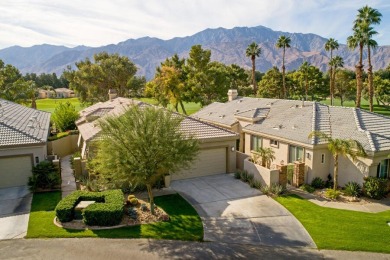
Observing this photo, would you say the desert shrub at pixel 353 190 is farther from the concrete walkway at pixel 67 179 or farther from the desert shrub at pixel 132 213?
the concrete walkway at pixel 67 179

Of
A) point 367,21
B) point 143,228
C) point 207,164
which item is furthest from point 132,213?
point 367,21

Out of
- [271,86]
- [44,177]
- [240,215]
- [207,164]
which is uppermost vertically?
[271,86]

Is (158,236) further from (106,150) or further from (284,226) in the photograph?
(284,226)

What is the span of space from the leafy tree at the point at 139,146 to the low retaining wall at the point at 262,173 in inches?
265

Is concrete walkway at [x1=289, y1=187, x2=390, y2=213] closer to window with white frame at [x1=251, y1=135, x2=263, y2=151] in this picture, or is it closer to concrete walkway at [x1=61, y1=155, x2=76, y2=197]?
window with white frame at [x1=251, y1=135, x2=263, y2=151]

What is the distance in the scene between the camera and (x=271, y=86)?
226 feet

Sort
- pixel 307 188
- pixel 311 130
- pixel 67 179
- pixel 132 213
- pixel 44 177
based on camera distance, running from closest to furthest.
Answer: pixel 132 213 → pixel 44 177 → pixel 307 188 → pixel 311 130 → pixel 67 179

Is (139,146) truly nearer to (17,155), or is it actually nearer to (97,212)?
(97,212)

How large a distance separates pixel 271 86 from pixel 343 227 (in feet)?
186

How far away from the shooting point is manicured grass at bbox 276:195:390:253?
13102 millimetres

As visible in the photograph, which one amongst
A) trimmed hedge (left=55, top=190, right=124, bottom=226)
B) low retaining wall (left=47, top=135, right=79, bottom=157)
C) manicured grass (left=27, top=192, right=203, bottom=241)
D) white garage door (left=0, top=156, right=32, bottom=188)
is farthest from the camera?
low retaining wall (left=47, top=135, right=79, bottom=157)

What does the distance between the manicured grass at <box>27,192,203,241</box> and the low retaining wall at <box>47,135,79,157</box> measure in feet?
37.6

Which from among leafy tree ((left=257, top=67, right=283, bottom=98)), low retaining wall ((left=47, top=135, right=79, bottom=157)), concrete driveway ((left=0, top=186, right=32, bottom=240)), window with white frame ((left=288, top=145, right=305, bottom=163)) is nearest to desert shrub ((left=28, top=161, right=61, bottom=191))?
concrete driveway ((left=0, top=186, right=32, bottom=240))

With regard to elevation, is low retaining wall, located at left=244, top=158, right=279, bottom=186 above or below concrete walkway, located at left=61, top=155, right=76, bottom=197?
above
